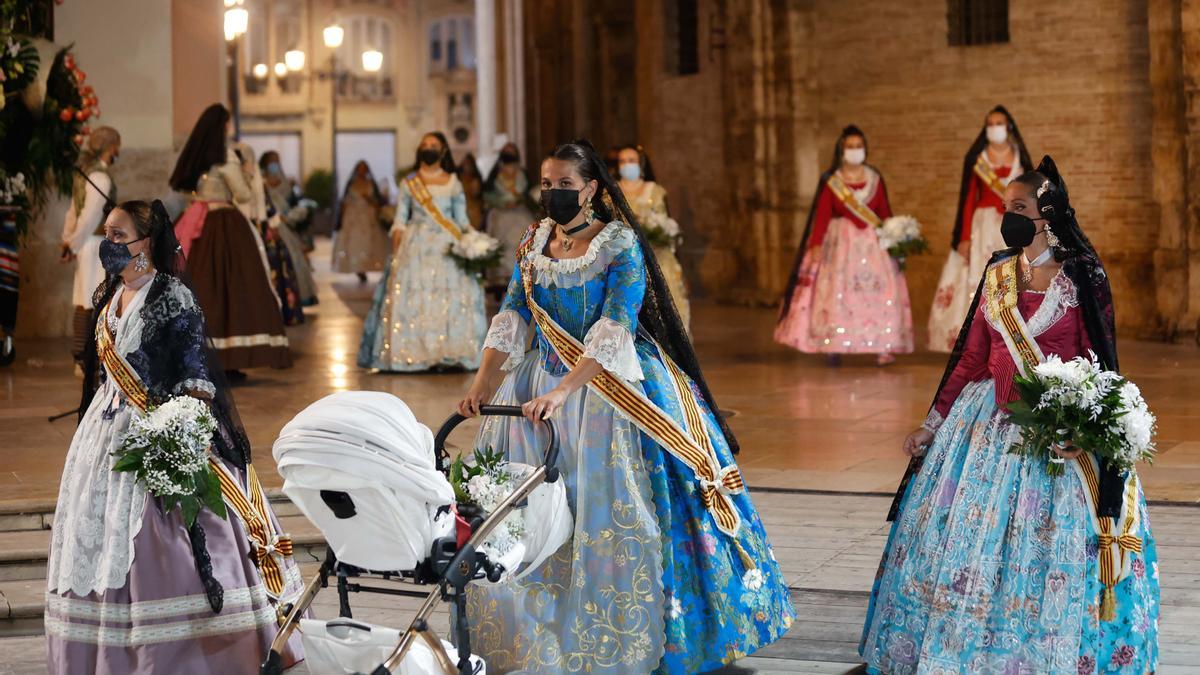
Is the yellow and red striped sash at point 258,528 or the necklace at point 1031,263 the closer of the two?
the necklace at point 1031,263

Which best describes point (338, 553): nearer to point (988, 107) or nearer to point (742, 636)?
point (742, 636)

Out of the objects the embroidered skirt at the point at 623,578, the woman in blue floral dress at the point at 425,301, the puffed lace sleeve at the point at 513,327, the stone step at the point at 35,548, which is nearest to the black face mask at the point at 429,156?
the woman in blue floral dress at the point at 425,301

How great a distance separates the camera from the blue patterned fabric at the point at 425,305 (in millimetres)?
12180

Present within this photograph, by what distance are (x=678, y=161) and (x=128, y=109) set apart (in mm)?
7454

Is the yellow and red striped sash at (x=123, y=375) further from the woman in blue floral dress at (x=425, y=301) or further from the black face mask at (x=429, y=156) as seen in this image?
the woman in blue floral dress at (x=425, y=301)

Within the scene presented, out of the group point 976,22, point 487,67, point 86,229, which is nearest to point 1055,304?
point 86,229

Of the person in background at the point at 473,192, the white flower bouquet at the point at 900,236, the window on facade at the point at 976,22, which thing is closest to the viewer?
the white flower bouquet at the point at 900,236

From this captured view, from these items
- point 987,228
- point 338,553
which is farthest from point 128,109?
point 338,553

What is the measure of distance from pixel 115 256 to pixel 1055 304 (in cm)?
276

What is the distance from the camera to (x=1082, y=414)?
4.69m

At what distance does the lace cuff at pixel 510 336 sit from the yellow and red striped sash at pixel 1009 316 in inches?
53.5

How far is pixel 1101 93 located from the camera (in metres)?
14.6

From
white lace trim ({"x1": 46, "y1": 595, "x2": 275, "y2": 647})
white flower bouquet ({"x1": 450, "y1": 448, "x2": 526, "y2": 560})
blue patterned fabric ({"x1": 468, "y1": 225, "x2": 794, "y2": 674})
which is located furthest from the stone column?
white flower bouquet ({"x1": 450, "y1": 448, "x2": 526, "y2": 560})

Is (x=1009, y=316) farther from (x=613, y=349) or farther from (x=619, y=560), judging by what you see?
(x=619, y=560)
